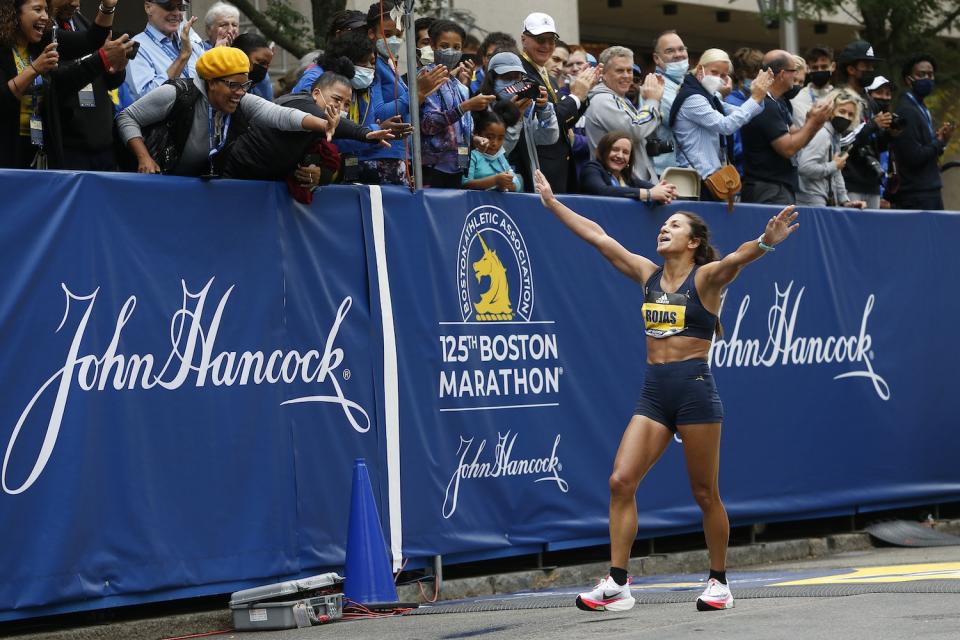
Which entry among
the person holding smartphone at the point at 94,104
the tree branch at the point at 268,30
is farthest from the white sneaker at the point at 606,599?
the tree branch at the point at 268,30

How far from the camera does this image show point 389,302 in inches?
376

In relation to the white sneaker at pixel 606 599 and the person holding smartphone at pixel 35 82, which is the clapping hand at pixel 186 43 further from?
the white sneaker at pixel 606 599

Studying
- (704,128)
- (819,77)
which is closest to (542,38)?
(704,128)

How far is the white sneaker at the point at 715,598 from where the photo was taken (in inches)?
313

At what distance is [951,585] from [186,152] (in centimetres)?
483

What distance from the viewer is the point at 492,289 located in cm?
1017

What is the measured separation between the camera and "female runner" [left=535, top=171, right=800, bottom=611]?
8.04 meters

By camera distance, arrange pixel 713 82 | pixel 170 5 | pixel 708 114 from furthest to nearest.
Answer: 1. pixel 713 82
2. pixel 708 114
3. pixel 170 5

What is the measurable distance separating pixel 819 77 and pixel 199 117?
6.80m

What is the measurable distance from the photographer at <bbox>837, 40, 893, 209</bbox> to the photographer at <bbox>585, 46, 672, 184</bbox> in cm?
253

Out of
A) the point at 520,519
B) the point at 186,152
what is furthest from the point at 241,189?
the point at 520,519

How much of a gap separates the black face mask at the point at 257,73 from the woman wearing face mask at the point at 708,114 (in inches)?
132

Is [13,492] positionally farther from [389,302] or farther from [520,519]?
[520,519]

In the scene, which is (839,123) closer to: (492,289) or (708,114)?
(708,114)
